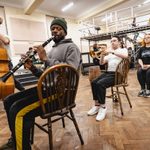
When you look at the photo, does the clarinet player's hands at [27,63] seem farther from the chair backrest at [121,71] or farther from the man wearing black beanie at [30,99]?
the chair backrest at [121,71]

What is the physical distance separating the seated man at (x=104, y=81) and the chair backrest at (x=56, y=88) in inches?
36.8

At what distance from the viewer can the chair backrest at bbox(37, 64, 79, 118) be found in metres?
1.32

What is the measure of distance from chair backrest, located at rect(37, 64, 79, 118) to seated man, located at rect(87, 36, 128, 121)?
3.06 feet

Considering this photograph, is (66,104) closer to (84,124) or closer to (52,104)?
(52,104)

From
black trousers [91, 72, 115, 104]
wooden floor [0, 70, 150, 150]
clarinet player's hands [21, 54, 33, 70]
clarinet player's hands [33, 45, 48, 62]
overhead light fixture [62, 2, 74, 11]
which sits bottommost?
wooden floor [0, 70, 150, 150]

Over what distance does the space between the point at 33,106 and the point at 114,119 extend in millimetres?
1255

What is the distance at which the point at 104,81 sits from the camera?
2.36 meters

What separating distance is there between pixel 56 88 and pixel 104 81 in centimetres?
113

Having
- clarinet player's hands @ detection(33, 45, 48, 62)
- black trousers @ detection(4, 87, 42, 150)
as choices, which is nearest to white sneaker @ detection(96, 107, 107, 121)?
black trousers @ detection(4, 87, 42, 150)

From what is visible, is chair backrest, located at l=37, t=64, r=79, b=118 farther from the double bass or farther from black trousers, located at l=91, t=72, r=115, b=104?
black trousers, located at l=91, t=72, r=115, b=104

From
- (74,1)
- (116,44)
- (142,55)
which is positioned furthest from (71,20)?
(116,44)

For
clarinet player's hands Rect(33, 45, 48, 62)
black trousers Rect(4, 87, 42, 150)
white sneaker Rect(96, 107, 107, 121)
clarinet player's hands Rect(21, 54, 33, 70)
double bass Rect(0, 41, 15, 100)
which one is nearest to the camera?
black trousers Rect(4, 87, 42, 150)

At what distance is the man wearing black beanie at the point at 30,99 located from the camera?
1.24m

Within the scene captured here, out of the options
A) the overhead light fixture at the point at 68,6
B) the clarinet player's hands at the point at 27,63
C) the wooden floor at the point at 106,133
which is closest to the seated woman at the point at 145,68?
the wooden floor at the point at 106,133
